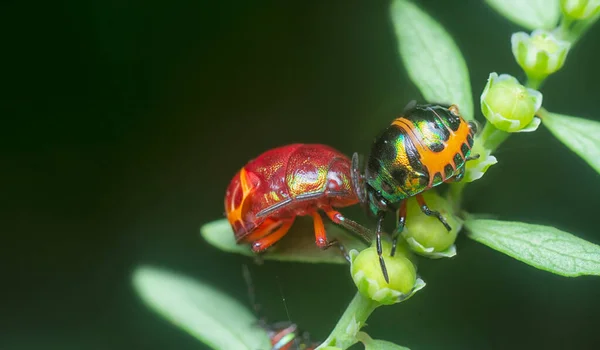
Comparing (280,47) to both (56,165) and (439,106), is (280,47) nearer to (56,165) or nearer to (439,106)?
(56,165)

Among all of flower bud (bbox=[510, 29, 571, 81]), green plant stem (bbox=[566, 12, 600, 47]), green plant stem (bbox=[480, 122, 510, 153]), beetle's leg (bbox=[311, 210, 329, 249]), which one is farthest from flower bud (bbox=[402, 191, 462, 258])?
green plant stem (bbox=[566, 12, 600, 47])

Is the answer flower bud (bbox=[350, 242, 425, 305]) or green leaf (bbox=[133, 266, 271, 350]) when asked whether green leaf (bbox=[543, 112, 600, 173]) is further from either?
green leaf (bbox=[133, 266, 271, 350])

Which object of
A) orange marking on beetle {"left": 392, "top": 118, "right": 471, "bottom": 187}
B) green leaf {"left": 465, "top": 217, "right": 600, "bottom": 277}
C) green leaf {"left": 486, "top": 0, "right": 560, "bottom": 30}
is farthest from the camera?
green leaf {"left": 486, "top": 0, "right": 560, "bottom": 30}

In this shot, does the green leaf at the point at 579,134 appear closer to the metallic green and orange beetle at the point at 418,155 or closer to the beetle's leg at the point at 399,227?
the metallic green and orange beetle at the point at 418,155

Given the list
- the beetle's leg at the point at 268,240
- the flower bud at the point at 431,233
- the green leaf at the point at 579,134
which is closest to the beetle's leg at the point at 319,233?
the beetle's leg at the point at 268,240

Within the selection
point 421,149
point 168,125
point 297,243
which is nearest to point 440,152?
point 421,149

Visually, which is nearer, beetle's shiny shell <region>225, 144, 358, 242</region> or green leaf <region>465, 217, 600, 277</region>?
green leaf <region>465, 217, 600, 277</region>

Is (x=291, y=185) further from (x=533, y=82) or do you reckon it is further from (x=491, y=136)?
(x=533, y=82)
